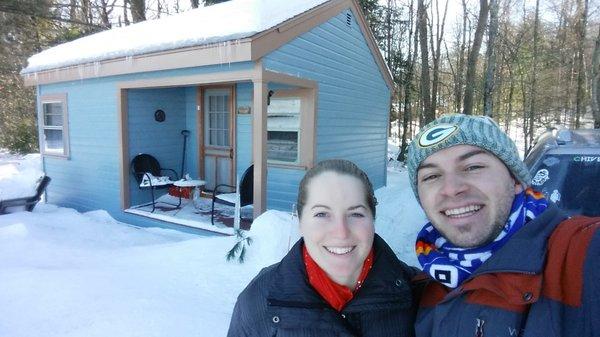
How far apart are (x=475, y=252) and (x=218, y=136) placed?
7316 mm

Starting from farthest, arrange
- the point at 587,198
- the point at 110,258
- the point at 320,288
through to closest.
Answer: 1. the point at 110,258
2. the point at 587,198
3. the point at 320,288

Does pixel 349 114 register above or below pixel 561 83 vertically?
below

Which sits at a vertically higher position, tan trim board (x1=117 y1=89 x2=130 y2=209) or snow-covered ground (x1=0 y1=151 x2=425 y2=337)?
tan trim board (x1=117 y1=89 x2=130 y2=209)

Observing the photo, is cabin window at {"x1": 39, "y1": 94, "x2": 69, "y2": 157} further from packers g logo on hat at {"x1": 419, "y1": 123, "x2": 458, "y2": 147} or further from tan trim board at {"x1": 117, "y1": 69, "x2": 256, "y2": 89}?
packers g logo on hat at {"x1": 419, "y1": 123, "x2": 458, "y2": 147}

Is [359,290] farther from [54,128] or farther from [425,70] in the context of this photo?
[425,70]

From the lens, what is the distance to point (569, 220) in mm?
1102

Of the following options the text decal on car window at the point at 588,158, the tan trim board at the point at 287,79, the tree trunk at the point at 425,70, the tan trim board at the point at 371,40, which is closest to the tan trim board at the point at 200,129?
the tan trim board at the point at 287,79

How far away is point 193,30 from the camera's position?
575cm

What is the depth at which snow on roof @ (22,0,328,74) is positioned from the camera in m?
5.29

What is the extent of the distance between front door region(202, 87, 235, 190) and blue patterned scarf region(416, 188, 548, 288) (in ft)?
22.3

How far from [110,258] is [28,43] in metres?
14.9

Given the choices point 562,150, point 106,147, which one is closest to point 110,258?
point 106,147

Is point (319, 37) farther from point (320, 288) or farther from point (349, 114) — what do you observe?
point (320, 288)

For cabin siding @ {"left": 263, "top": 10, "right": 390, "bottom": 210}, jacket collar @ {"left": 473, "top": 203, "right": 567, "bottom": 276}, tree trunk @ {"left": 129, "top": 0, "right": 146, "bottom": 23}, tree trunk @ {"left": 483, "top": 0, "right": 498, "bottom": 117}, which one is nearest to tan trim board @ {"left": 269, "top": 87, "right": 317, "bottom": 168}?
cabin siding @ {"left": 263, "top": 10, "right": 390, "bottom": 210}
